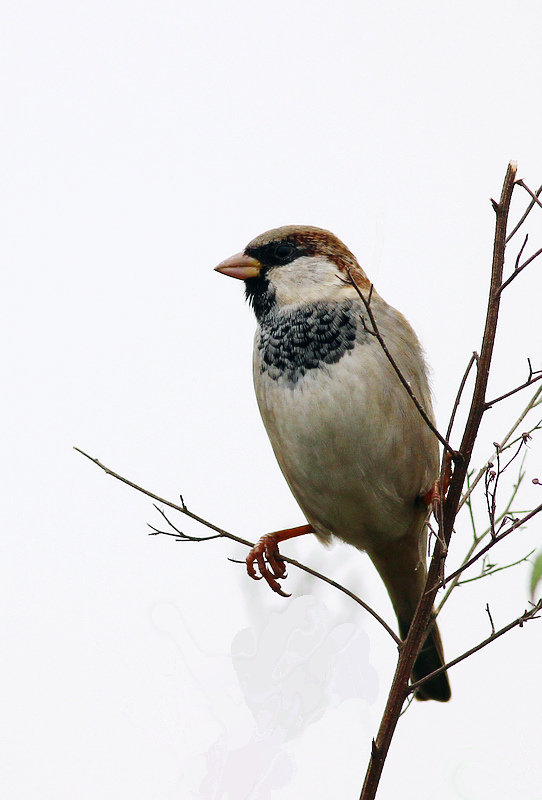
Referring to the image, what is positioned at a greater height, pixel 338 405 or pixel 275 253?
pixel 275 253

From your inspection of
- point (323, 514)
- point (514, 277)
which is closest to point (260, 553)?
point (323, 514)

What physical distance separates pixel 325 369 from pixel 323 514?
0.49 meters

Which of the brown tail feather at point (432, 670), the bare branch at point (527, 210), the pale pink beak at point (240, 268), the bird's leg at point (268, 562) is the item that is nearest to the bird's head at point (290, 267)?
the pale pink beak at point (240, 268)

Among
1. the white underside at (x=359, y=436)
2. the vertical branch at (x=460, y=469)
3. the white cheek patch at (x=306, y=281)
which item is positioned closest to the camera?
the vertical branch at (x=460, y=469)

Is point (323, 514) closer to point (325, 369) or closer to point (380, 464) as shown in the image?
point (380, 464)

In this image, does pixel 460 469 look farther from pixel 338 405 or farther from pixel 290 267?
pixel 290 267

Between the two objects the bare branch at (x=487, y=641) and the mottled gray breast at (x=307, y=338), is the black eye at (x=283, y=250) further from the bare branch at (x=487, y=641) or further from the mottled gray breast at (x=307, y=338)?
the bare branch at (x=487, y=641)

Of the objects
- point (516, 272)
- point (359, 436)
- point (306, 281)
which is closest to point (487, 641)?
point (516, 272)

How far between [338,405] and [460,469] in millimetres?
749

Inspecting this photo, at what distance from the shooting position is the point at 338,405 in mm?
2225

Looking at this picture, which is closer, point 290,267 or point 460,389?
point 460,389

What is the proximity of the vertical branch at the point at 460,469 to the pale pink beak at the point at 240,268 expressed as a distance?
44.6 inches

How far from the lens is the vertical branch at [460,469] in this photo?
1.43 metres

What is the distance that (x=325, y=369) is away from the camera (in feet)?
7.45
